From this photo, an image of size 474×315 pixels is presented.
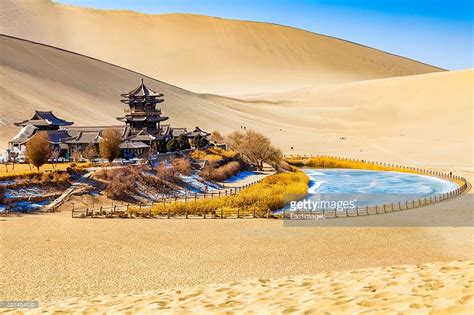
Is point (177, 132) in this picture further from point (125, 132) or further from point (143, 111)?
point (125, 132)

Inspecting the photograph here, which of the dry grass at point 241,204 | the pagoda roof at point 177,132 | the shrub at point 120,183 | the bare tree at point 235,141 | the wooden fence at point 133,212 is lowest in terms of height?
the wooden fence at point 133,212

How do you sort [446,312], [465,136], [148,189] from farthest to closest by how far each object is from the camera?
[465,136] → [148,189] → [446,312]

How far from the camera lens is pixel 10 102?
210 feet

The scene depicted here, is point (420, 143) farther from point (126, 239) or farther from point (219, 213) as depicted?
point (126, 239)

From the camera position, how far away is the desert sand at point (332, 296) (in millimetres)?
6965

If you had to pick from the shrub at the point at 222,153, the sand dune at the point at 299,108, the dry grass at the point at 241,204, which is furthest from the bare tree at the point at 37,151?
the sand dune at the point at 299,108

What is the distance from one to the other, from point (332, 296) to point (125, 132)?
126 ft

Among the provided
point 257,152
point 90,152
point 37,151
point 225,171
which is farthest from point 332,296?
point 257,152

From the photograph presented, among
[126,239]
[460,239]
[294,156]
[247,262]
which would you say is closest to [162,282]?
[247,262]

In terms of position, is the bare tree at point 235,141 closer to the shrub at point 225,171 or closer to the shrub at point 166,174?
the shrub at point 225,171

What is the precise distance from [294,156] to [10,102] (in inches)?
1359

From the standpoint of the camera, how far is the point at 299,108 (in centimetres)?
10700

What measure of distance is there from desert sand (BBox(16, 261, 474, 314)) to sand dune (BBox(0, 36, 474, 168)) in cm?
4455

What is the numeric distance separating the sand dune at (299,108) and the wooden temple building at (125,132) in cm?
911
